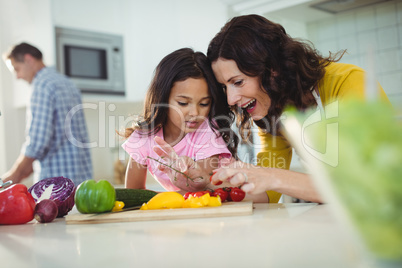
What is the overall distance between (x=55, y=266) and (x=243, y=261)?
28 cm

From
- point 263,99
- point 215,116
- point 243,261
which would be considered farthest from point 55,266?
point 215,116

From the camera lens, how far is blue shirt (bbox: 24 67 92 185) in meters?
2.82

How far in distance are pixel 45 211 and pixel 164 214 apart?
35cm

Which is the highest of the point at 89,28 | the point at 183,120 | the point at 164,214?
the point at 89,28

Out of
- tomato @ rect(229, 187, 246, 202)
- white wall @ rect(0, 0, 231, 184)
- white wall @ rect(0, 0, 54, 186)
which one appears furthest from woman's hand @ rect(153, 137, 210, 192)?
white wall @ rect(0, 0, 54, 186)

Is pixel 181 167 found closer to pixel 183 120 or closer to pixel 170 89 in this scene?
pixel 183 120

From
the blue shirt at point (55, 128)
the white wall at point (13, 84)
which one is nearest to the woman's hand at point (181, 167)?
the blue shirt at point (55, 128)

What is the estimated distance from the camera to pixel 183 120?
1.88 meters

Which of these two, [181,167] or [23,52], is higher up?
[23,52]

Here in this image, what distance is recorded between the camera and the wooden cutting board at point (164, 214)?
1.11 m

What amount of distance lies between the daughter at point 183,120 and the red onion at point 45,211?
0.60m

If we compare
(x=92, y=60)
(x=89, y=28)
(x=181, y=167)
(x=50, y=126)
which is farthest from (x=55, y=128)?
(x=181, y=167)

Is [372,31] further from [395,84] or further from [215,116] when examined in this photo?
[215,116]

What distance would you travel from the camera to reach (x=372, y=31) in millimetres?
2770
